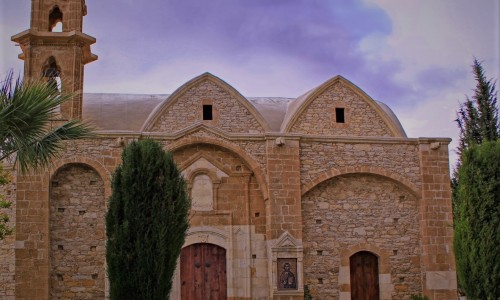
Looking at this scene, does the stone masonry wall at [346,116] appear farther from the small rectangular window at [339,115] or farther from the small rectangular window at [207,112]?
the small rectangular window at [207,112]

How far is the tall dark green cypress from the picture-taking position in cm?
1164

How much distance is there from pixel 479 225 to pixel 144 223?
6.56m

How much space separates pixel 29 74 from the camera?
55.9ft

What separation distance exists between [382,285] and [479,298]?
3.92 meters

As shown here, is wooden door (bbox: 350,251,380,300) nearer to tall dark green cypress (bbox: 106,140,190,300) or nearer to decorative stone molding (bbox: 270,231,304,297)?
decorative stone molding (bbox: 270,231,304,297)

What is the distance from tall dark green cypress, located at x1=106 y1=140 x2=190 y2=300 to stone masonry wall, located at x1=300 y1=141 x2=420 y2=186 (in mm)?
5393

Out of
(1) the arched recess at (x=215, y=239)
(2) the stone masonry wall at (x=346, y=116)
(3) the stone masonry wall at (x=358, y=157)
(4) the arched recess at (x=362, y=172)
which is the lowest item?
(1) the arched recess at (x=215, y=239)

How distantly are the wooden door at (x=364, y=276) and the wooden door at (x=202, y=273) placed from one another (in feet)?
10.6

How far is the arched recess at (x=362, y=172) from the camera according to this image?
16938mm

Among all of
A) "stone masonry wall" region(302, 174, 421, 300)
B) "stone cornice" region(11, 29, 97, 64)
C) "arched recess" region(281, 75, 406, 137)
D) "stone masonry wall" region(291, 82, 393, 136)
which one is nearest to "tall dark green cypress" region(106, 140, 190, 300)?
"stone masonry wall" region(302, 174, 421, 300)

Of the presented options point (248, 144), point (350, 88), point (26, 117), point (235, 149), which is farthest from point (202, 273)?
point (26, 117)

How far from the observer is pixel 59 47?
56.6 feet

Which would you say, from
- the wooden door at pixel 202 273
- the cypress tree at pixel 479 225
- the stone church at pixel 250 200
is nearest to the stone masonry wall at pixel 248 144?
the stone church at pixel 250 200

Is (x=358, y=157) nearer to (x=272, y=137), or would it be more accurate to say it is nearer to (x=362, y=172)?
(x=362, y=172)
